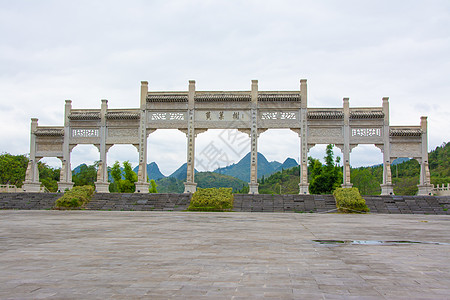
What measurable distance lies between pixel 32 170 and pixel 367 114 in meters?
23.8

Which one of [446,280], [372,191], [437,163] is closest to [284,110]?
[446,280]

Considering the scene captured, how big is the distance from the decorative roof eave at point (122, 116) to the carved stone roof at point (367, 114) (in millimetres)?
14883

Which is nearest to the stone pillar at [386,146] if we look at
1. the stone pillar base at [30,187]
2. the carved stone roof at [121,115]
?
the carved stone roof at [121,115]

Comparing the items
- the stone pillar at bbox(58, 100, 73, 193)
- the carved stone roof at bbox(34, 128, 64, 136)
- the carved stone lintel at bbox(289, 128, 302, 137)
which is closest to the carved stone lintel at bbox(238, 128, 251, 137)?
the carved stone lintel at bbox(289, 128, 302, 137)

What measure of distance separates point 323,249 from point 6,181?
45.9m

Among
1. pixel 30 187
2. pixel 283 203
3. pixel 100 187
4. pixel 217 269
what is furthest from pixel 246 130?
pixel 217 269

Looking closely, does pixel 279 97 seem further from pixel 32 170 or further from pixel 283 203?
pixel 32 170

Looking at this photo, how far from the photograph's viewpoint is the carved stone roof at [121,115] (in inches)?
1108

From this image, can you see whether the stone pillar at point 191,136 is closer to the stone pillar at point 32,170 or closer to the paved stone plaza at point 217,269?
the stone pillar at point 32,170

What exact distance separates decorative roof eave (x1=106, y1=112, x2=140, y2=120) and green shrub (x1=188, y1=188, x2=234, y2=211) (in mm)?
8626

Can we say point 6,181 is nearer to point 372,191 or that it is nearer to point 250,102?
point 250,102

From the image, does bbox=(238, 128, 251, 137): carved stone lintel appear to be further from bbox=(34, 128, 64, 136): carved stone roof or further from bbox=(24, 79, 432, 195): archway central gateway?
bbox=(34, 128, 64, 136): carved stone roof

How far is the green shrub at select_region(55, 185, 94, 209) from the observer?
74.3 ft

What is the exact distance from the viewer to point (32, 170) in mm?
28641
